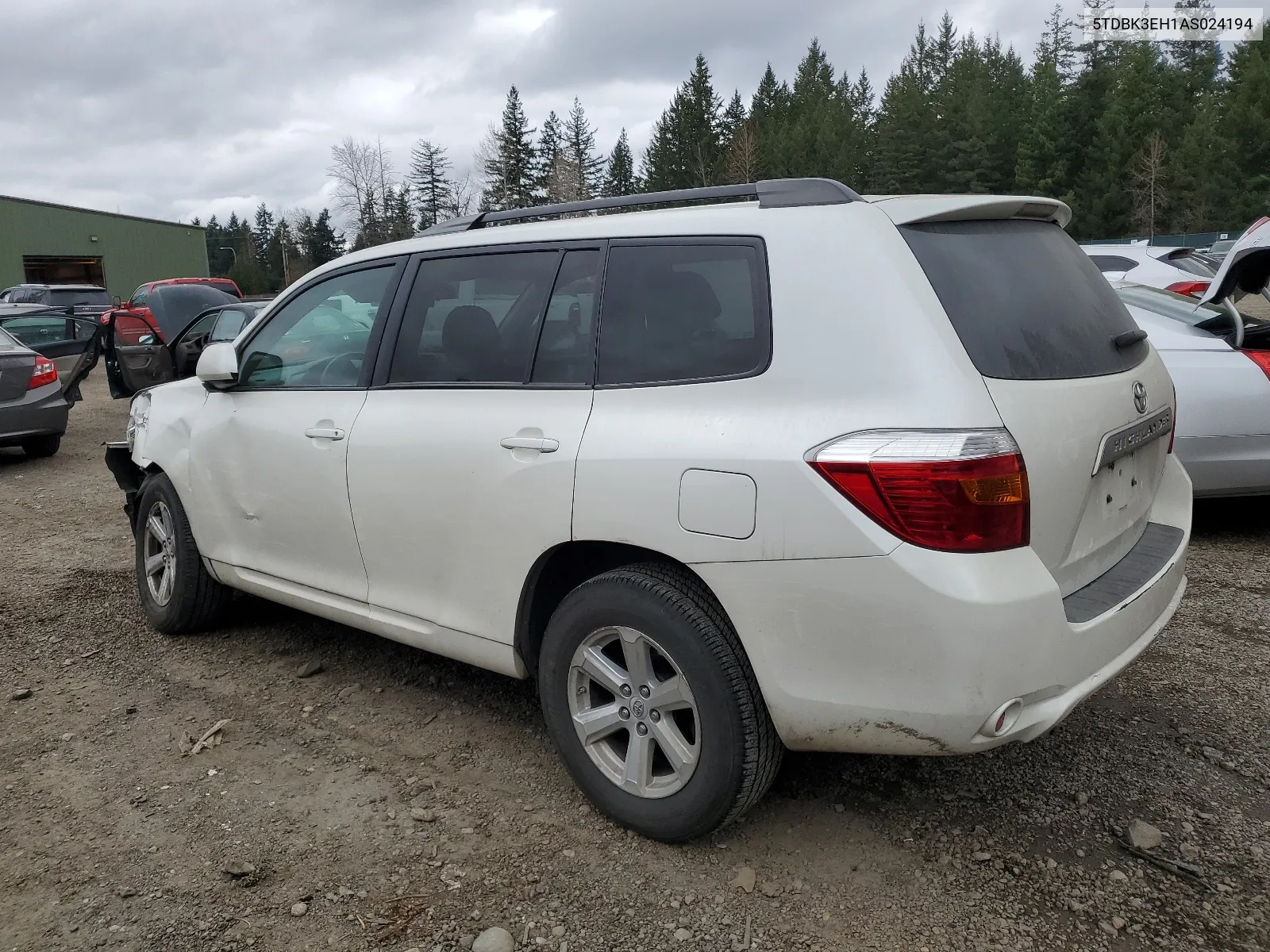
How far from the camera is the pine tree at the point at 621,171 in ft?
269

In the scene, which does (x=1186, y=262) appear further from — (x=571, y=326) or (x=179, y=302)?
(x=179, y=302)

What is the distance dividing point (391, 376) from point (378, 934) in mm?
1813

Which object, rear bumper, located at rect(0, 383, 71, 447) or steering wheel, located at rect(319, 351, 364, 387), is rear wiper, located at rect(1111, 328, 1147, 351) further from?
rear bumper, located at rect(0, 383, 71, 447)

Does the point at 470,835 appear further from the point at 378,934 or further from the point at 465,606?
the point at 465,606

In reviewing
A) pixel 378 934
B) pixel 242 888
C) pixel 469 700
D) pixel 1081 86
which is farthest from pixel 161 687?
pixel 1081 86

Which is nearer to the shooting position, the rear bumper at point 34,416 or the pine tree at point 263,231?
the rear bumper at point 34,416

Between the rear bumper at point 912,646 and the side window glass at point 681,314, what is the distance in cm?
57

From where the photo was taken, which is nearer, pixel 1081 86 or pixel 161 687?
pixel 161 687

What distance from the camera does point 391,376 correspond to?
3.54m

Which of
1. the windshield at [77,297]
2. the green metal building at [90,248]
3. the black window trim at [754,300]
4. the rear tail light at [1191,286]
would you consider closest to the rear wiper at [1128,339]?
the black window trim at [754,300]

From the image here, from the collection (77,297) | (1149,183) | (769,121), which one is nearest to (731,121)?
(769,121)

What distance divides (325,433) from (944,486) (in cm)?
226

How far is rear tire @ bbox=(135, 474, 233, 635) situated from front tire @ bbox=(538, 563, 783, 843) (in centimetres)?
219

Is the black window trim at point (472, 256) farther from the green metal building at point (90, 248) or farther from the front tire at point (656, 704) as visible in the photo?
the green metal building at point (90, 248)
